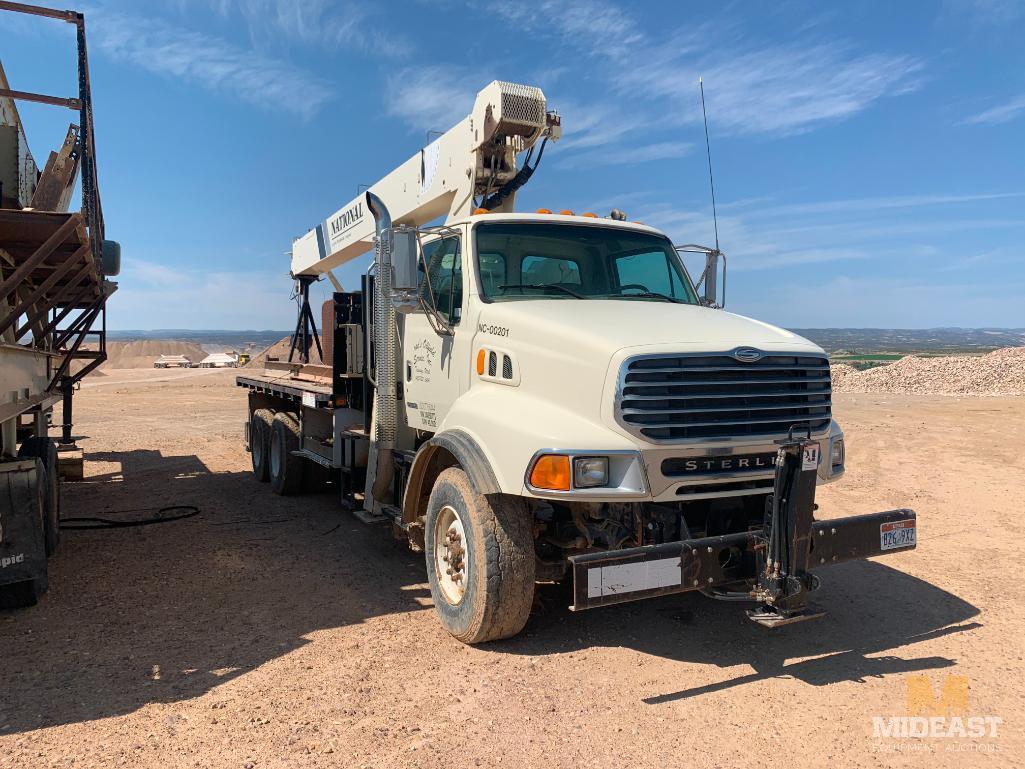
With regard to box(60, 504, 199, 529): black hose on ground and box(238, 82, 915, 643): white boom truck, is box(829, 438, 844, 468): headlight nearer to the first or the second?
box(238, 82, 915, 643): white boom truck

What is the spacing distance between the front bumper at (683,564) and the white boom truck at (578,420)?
1 cm

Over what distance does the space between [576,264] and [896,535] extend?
2.69 meters

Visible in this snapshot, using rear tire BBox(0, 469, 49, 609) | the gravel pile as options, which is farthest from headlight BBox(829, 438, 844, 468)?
the gravel pile

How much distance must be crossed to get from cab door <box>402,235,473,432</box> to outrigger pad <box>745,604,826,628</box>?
2239 millimetres

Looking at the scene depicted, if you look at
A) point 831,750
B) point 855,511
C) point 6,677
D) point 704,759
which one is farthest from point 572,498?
point 855,511

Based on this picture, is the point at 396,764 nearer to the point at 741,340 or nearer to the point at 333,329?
the point at 741,340

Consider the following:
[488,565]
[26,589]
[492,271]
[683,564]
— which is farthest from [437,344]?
[26,589]

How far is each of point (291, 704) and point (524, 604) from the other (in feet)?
4.31

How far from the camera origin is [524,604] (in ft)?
13.6

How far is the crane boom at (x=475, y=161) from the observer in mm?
5789

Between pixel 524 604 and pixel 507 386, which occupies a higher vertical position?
pixel 507 386

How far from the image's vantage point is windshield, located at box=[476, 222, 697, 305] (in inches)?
197

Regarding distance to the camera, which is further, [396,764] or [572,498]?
[572,498]

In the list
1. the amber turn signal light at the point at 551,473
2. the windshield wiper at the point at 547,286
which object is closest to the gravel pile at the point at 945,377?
the windshield wiper at the point at 547,286
